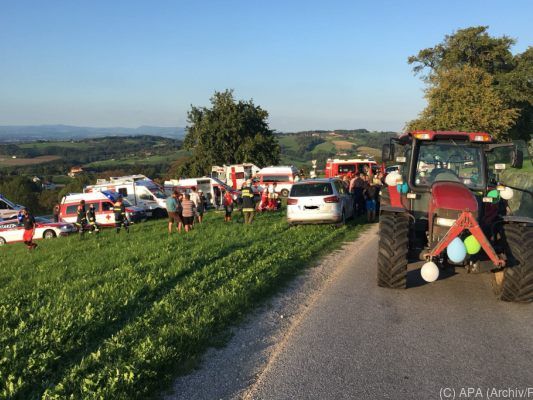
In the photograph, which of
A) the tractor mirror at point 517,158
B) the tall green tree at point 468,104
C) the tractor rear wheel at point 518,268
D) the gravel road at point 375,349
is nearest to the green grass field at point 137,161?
the tall green tree at point 468,104

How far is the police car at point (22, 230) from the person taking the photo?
2403 cm

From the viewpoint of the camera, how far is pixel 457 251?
6383 millimetres

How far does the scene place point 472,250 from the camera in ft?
21.3

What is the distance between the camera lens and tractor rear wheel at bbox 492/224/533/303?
6488 mm

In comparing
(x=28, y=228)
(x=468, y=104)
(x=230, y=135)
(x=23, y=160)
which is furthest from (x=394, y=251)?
(x=23, y=160)

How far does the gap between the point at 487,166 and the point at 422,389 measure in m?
5.17

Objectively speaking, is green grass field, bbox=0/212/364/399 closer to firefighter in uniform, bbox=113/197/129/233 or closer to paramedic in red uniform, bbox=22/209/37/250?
paramedic in red uniform, bbox=22/209/37/250

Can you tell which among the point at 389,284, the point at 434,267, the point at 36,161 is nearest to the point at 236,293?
the point at 389,284

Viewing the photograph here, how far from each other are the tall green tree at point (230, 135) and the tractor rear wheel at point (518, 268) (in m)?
41.2

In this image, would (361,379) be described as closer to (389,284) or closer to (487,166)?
(389,284)

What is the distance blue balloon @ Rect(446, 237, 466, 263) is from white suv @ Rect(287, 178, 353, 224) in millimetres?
8019

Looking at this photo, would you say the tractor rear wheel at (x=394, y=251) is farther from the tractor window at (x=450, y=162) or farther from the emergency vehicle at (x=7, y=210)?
the emergency vehicle at (x=7, y=210)

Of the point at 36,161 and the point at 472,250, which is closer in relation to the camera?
the point at 472,250

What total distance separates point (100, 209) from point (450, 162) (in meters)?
21.5
